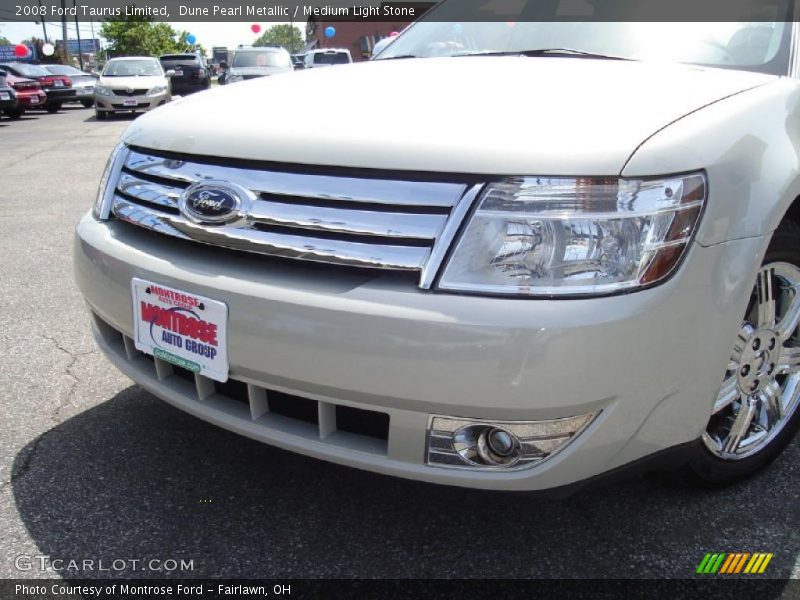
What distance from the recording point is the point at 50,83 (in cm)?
2092

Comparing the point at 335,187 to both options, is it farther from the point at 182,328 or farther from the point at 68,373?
the point at 68,373

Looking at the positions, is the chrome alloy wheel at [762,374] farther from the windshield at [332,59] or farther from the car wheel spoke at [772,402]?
the windshield at [332,59]

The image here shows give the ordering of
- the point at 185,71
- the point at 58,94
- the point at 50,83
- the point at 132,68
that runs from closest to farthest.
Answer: the point at 132,68 → the point at 50,83 → the point at 58,94 → the point at 185,71

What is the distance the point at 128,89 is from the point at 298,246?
58.6 ft

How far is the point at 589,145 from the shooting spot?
5.13ft

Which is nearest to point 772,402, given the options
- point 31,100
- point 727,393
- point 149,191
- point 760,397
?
point 760,397

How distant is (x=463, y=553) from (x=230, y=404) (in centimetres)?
72

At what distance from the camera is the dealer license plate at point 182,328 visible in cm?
172

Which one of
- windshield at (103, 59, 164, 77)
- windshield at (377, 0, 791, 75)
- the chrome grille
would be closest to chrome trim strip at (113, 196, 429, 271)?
the chrome grille

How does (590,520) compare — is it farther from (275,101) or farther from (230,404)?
(275,101)

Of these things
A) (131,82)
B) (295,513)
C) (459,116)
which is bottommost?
(131,82)

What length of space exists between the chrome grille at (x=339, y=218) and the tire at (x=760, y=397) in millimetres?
941

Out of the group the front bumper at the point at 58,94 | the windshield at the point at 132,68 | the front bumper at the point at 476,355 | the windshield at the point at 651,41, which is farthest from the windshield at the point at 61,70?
the front bumper at the point at 476,355

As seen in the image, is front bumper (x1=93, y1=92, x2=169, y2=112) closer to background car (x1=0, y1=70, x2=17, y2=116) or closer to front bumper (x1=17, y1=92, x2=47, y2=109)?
background car (x1=0, y1=70, x2=17, y2=116)
